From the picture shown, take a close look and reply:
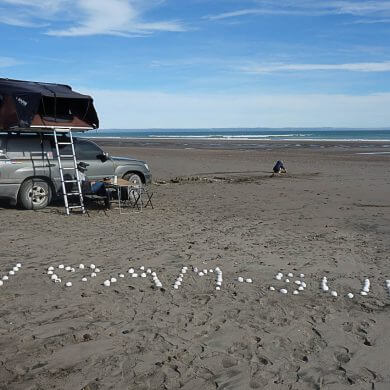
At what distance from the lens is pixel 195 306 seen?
5625 mm

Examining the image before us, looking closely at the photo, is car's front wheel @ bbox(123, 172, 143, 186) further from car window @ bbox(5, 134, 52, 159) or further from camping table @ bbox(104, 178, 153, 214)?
car window @ bbox(5, 134, 52, 159)

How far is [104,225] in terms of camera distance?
1026 cm

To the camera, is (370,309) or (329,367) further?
(370,309)

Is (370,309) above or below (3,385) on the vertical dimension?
below

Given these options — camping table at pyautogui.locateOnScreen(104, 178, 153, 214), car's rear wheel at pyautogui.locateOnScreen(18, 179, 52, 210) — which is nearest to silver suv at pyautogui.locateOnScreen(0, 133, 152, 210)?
car's rear wheel at pyautogui.locateOnScreen(18, 179, 52, 210)

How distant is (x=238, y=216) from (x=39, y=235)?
440cm

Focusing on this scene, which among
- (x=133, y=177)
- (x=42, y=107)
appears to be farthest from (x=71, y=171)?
(x=133, y=177)

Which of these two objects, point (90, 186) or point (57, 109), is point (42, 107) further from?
point (90, 186)

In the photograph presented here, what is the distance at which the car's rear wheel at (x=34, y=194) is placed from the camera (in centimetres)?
1170

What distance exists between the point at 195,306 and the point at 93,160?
8.40 m

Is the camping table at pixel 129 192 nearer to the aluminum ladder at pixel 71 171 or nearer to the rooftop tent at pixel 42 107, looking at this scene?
the aluminum ladder at pixel 71 171

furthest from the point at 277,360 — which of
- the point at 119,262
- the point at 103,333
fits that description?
the point at 119,262

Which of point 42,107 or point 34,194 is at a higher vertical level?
point 42,107

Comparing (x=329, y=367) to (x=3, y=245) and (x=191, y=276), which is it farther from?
(x=3, y=245)
